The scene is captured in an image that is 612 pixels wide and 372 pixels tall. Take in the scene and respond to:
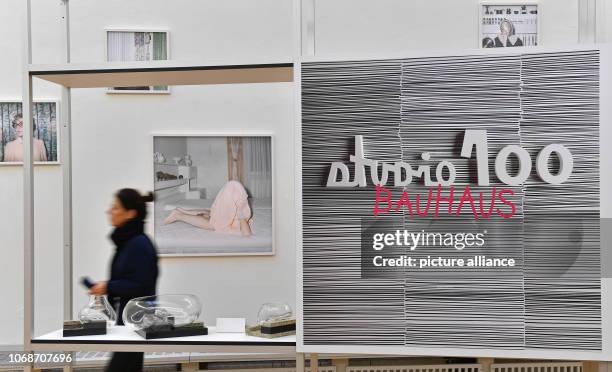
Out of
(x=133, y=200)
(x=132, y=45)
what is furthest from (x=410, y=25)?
(x=133, y=200)

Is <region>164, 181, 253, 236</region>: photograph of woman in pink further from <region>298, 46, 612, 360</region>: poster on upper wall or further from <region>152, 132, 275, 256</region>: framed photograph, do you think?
<region>298, 46, 612, 360</region>: poster on upper wall

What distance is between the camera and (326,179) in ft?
10.5

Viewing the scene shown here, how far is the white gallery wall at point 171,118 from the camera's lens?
4.83 meters

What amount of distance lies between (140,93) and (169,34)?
1.47 feet

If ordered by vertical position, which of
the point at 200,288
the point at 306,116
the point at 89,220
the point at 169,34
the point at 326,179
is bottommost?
the point at 200,288

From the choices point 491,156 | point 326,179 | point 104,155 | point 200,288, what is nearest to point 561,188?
point 491,156

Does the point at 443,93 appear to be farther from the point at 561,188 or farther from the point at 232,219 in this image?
the point at 232,219

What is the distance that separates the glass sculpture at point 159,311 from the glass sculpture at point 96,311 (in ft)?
0.39

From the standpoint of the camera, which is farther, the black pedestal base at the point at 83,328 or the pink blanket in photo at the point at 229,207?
the pink blanket in photo at the point at 229,207

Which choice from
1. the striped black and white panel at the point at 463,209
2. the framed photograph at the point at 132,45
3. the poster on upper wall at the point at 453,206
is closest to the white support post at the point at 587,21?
the poster on upper wall at the point at 453,206

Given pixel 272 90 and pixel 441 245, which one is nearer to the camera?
pixel 441 245

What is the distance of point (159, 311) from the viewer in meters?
3.33

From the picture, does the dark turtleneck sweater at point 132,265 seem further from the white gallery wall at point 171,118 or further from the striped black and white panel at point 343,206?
the white gallery wall at point 171,118

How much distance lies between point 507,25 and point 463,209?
7.64 feet
